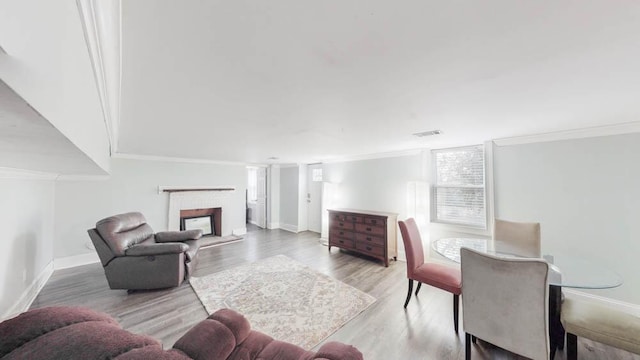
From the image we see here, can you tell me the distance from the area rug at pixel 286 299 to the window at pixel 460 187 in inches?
83.9

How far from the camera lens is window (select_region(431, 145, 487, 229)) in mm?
3469

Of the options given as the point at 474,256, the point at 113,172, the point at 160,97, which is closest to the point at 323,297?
the point at 474,256

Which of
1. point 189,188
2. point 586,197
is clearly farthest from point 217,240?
point 586,197

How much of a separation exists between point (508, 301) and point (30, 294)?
4.88 meters

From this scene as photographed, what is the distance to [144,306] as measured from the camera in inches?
98.8

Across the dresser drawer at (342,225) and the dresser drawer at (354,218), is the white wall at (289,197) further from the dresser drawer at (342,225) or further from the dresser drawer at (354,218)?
the dresser drawer at (354,218)

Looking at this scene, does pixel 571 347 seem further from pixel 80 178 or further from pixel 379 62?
pixel 80 178

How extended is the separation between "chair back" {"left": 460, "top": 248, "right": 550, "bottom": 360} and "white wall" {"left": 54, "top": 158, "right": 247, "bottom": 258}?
539 cm

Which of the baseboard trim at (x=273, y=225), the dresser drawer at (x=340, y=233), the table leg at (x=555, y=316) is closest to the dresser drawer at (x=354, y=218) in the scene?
the dresser drawer at (x=340, y=233)

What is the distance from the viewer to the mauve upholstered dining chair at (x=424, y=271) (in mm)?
2176

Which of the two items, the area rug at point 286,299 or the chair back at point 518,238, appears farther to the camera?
the chair back at point 518,238

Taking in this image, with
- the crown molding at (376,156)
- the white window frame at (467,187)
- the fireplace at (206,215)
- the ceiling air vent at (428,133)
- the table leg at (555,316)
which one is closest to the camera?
the table leg at (555,316)

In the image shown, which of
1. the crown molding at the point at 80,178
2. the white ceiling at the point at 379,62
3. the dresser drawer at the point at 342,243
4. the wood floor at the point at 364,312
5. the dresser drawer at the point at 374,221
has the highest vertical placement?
the white ceiling at the point at 379,62

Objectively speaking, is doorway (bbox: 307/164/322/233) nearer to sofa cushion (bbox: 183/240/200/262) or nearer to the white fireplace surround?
the white fireplace surround
